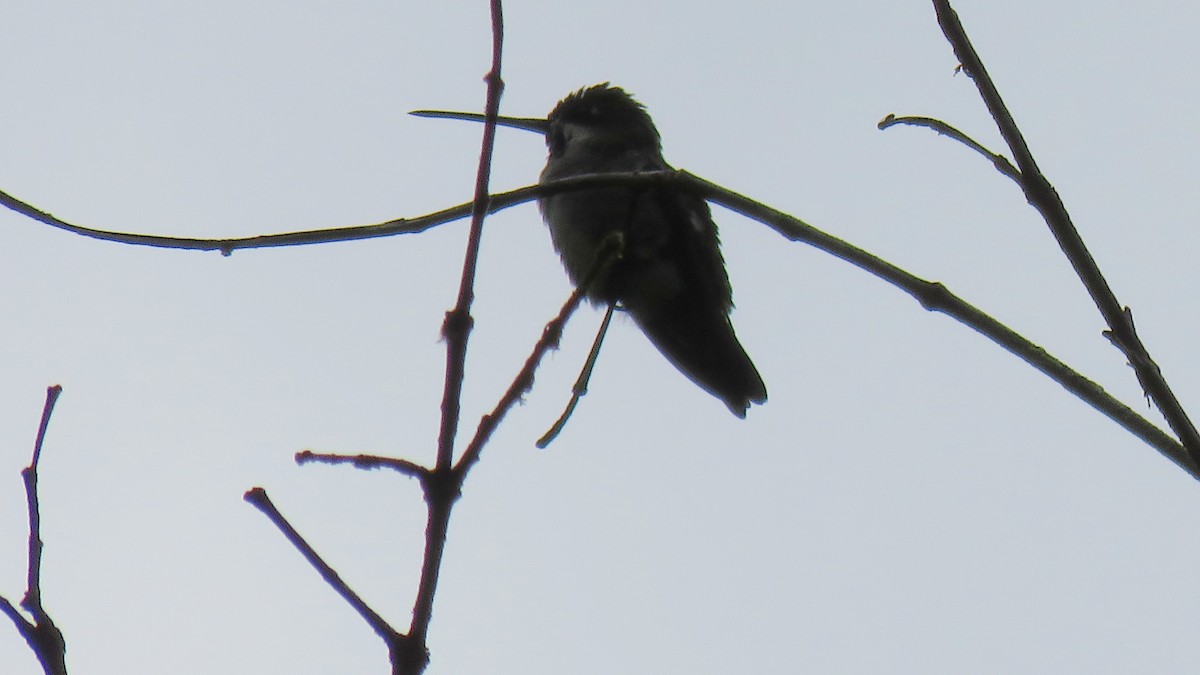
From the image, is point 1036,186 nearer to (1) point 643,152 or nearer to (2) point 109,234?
(2) point 109,234

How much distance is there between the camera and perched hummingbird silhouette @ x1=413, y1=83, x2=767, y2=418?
577cm

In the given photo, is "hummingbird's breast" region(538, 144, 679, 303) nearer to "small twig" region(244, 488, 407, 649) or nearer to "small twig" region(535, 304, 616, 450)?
"small twig" region(535, 304, 616, 450)

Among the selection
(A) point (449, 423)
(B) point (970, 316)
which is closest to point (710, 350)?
(B) point (970, 316)

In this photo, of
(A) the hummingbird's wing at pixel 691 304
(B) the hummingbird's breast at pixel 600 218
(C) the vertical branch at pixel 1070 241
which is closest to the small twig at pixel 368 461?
(C) the vertical branch at pixel 1070 241

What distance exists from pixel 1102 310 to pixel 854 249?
436 mm

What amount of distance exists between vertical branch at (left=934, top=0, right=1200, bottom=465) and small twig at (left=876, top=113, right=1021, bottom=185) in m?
0.03

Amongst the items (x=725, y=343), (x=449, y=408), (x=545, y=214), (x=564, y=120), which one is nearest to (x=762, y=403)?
(x=725, y=343)

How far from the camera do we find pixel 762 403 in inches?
243

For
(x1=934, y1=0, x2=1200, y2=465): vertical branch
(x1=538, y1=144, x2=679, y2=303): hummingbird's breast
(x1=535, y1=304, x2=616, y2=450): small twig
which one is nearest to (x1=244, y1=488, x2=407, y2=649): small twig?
(x1=535, y1=304, x2=616, y2=450): small twig

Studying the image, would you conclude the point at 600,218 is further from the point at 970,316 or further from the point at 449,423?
the point at 449,423

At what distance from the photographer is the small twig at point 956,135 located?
2.21 m

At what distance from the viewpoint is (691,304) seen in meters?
6.09

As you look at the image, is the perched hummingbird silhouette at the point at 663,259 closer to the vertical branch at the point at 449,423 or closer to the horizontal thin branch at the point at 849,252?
the horizontal thin branch at the point at 849,252

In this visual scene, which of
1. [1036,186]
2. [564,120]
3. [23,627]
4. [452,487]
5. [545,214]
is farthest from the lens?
[564,120]
